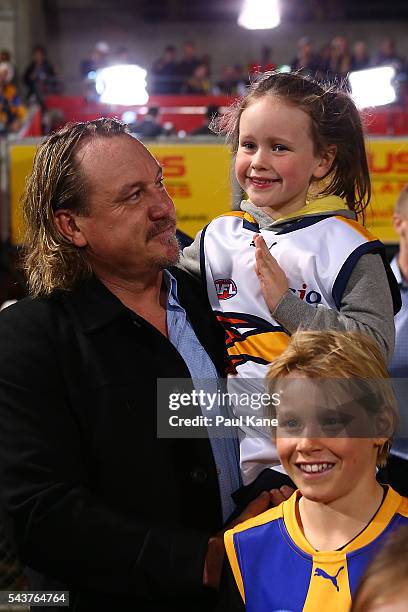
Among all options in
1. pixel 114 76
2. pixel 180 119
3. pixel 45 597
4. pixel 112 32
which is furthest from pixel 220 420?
pixel 112 32

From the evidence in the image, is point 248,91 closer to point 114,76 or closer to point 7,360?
point 7,360

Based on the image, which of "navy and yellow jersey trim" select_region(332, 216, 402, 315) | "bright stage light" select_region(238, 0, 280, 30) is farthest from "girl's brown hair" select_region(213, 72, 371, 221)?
"bright stage light" select_region(238, 0, 280, 30)

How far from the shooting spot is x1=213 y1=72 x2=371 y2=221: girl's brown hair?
3.89 ft

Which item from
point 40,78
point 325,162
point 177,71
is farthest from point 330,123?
point 177,71

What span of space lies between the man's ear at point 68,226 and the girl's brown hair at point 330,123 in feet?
0.85

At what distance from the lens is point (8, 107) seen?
24.9ft

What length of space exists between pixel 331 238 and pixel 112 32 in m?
11.8

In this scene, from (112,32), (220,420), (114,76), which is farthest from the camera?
(112,32)

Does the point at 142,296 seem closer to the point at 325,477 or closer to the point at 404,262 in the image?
the point at 325,477

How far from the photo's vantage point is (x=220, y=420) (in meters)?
1.10

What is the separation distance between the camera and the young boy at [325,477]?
35.7 inches

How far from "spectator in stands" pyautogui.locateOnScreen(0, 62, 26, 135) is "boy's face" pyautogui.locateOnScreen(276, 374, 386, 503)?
6410 millimetres

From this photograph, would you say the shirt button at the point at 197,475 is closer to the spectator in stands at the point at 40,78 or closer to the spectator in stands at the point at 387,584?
the spectator in stands at the point at 387,584

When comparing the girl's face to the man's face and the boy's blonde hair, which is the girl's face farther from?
the boy's blonde hair
